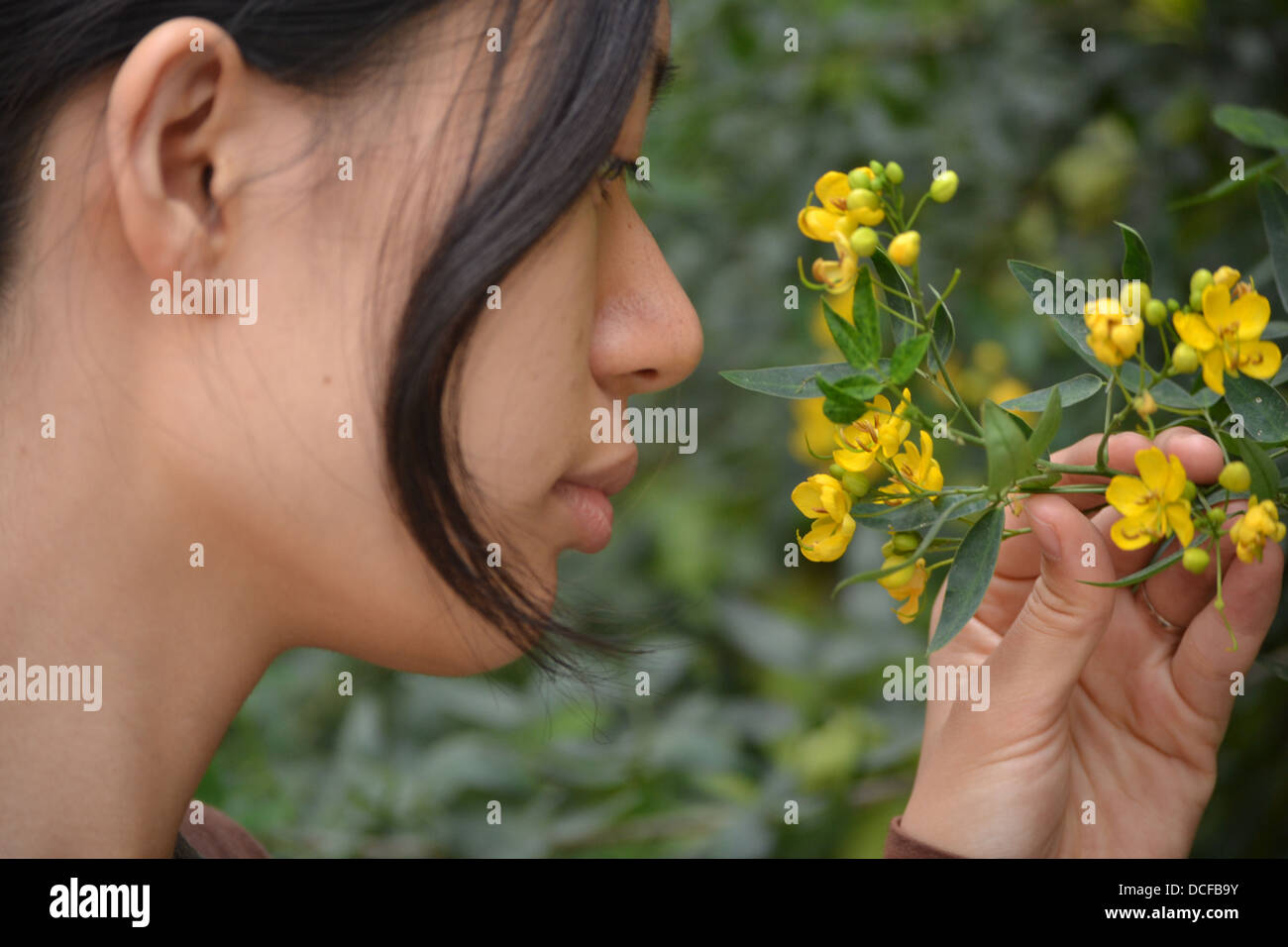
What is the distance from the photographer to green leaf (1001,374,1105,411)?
748 mm

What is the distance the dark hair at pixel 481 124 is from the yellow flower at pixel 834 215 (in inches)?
5.5

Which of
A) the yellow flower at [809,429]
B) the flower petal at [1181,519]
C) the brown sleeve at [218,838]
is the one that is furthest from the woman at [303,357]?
the yellow flower at [809,429]

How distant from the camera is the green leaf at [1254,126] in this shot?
798 mm

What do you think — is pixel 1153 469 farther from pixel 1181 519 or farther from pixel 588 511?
pixel 588 511

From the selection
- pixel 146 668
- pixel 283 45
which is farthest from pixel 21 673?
pixel 283 45

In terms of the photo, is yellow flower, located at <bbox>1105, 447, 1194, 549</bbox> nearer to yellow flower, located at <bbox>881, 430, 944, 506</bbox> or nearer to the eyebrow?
yellow flower, located at <bbox>881, 430, 944, 506</bbox>

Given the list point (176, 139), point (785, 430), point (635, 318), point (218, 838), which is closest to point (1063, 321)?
point (635, 318)

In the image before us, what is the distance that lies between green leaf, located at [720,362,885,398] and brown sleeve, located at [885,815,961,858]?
1.37 ft

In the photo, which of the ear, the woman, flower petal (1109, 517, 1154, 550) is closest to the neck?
the woman

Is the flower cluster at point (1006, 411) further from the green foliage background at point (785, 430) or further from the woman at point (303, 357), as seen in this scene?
the green foliage background at point (785, 430)

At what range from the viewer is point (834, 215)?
2.43 feet

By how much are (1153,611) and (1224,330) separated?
358 mm

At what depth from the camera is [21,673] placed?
31.4 inches

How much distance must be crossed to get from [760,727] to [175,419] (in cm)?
102
